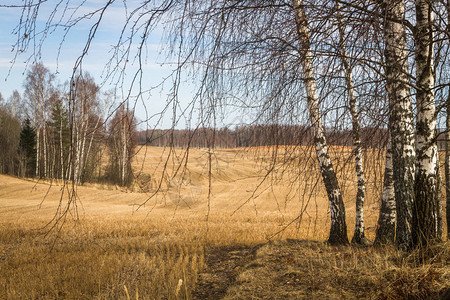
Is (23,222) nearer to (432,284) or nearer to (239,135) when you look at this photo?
(239,135)

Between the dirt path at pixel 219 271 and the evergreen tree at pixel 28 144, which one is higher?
the evergreen tree at pixel 28 144

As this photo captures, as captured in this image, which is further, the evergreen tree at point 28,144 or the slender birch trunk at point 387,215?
the evergreen tree at point 28,144

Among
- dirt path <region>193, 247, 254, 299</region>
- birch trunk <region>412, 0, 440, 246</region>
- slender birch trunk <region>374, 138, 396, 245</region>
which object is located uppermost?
birch trunk <region>412, 0, 440, 246</region>

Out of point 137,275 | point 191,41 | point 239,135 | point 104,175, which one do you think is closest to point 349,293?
point 239,135

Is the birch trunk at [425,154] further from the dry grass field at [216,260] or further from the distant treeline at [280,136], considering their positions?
the distant treeline at [280,136]

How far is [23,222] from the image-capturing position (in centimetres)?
1276

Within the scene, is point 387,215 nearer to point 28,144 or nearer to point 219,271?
point 219,271

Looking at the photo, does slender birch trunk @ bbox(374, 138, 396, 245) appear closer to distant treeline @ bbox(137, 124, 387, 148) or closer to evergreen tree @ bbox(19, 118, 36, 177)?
distant treeline @ bbox(137, 124, 387, 148)

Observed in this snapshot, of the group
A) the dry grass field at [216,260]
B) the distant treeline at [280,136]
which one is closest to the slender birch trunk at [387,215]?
the dry grass field at [216,260]

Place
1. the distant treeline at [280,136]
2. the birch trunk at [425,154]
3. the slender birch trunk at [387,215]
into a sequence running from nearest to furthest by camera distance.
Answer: the distant treeline at [280,136] < the birch trunk at [425,154] < the slender birch trunk at [387,215]

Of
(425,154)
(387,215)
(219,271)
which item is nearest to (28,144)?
→ (219,271)

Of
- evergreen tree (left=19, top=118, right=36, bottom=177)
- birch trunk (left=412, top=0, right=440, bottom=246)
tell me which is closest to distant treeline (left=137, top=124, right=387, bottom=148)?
birch trunk (left=412, top=0, right=440, bottom=246)

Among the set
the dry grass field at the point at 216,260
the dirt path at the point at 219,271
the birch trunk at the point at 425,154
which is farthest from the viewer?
the dirt path at the point at 219,271

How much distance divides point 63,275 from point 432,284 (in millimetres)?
6017
